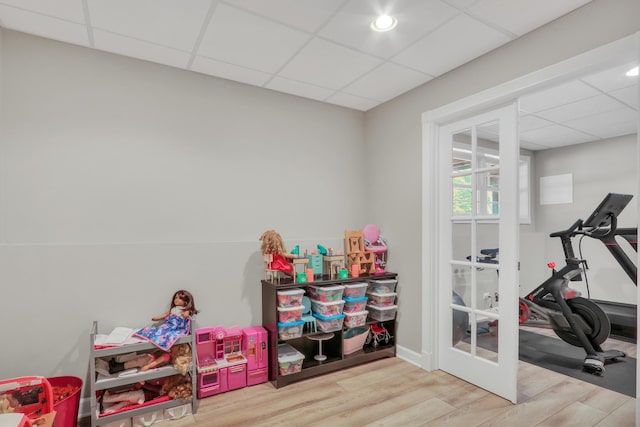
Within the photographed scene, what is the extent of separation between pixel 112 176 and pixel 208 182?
2.26ft

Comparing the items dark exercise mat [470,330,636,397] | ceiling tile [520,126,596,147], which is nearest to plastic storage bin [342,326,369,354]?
dark exercise mat [470,330,636,397]

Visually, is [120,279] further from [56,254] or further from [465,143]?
[465,143]

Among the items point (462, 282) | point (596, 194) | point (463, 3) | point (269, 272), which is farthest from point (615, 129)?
point (269, 272)

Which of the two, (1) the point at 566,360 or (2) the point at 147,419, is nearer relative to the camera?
(2) the point at 147,419

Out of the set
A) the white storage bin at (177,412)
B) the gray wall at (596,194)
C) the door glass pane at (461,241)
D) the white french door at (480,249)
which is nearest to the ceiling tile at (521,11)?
the white french door at (480,249)

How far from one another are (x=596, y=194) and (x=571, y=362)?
261cm

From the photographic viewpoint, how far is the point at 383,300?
323 cm

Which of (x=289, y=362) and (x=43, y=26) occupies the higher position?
(x=43, y=26)

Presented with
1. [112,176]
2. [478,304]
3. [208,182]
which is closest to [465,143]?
[478,304]

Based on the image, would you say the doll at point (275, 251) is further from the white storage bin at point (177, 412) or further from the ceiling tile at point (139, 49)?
the ceiling tile at point (139, 49)

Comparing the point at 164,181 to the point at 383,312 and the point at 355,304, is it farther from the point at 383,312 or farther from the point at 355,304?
the point at 383,312

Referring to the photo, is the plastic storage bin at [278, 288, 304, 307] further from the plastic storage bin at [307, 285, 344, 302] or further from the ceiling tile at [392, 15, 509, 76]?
the ceiling tile at [392, 15, 509, 76]

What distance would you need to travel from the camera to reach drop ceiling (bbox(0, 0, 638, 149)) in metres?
1.98

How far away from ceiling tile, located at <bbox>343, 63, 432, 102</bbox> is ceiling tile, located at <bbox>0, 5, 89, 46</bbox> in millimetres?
2035
